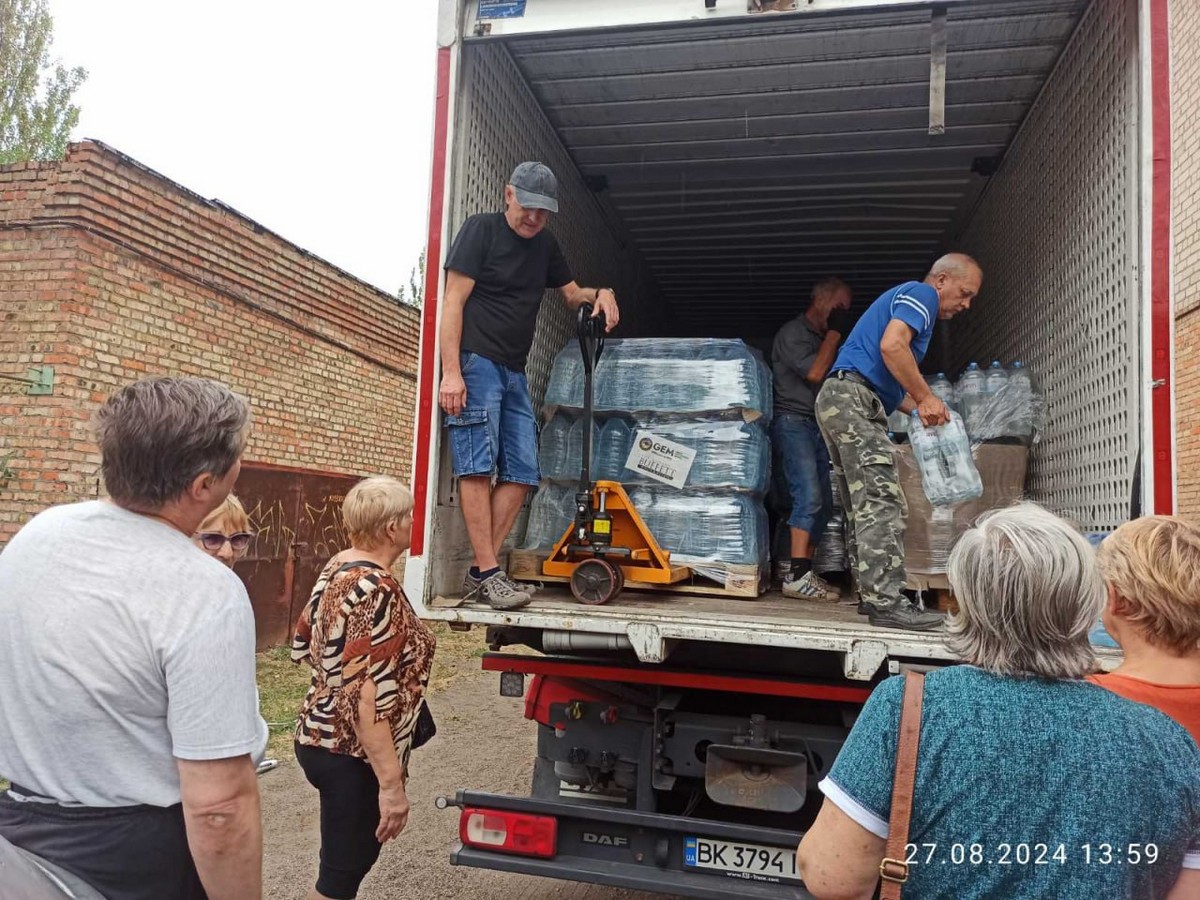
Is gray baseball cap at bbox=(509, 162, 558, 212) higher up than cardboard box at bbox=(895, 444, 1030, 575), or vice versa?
gray baseball cap at bbox=(509, 162, 558, 212)

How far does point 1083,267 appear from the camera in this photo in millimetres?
3545

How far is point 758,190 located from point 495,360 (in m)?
2.75

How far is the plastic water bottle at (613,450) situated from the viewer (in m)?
3.96

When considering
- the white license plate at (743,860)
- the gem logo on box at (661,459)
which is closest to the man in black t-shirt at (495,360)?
the gem logo on box at (661,459)

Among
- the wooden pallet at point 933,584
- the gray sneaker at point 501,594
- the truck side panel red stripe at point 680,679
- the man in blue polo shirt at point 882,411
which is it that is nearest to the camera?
the truck side panel red stripe at point 680,679

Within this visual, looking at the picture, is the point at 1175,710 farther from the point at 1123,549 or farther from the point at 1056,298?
the point at 1056,298

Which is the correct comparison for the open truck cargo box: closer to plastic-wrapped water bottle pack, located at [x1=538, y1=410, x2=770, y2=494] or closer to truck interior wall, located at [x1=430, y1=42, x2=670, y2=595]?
truck interior wall, located at [x1=430, y1=42, x2=670, y2=595]

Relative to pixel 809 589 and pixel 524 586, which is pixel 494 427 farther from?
pixel 809 589

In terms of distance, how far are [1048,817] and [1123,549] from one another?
0.83 meters

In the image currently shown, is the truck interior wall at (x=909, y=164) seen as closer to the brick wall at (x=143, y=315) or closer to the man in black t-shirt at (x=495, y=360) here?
the man in black t-shirt at (x=495, y=360)

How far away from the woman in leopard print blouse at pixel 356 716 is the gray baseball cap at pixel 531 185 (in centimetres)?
169

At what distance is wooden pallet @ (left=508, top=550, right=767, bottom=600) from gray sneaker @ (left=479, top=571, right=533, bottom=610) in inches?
17.7

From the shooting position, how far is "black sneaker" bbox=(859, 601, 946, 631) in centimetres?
297

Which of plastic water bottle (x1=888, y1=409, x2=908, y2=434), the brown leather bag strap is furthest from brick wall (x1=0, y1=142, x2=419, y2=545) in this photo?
the brown leather bag strap
